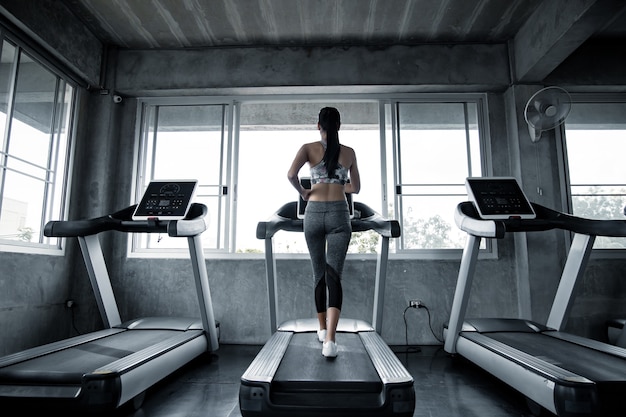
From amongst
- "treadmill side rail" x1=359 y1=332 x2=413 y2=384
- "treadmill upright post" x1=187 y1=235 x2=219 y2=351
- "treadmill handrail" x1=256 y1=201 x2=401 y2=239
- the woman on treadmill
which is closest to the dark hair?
the woman on treadmill

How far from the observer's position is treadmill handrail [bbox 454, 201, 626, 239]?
2637mm

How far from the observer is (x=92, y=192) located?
12.8ft

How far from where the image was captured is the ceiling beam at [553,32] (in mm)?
2816

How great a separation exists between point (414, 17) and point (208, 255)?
3.12 meters

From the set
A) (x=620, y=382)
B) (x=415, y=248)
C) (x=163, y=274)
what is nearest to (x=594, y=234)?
(x=620, y=382)

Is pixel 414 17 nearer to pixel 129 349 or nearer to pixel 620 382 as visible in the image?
pixel 620 382

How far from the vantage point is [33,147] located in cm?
337

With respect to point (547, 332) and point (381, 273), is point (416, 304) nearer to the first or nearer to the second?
point (381, 273)

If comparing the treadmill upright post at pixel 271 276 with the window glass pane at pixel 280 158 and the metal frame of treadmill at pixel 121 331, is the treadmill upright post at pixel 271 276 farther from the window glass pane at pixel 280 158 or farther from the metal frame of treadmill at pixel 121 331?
the window glass pane at pixel 280 158

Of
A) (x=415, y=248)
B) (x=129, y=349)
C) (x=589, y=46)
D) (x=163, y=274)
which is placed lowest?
(x=129, y=349)

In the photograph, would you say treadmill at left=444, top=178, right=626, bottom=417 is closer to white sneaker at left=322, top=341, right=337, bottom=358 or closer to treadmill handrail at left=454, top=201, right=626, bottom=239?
treadmill handrail at left=454, top=201, right=626, bottom=239

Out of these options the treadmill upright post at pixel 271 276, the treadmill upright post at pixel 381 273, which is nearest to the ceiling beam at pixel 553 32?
the treadmill upright post at pixel 381 273

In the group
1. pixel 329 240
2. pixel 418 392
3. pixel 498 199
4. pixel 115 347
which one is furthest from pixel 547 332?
pixel 115 347

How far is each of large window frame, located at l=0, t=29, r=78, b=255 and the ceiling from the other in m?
0.69
